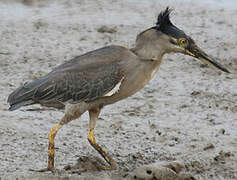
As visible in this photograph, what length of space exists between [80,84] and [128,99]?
260cm

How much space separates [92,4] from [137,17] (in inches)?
44.7

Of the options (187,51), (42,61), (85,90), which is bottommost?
(42,61)

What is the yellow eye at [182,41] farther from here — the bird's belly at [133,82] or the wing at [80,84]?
the wing at [80,84]

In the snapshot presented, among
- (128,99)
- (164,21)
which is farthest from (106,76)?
(128,99)

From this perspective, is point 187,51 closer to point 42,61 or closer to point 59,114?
point 59,114

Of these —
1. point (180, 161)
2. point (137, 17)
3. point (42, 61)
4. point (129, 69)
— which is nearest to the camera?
point (129, 69)

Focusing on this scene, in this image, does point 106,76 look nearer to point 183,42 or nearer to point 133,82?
point 133,82

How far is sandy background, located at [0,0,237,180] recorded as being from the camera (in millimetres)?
6684

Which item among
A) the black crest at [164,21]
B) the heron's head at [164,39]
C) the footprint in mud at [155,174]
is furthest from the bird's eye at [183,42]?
the footprint in mud at [155,174]

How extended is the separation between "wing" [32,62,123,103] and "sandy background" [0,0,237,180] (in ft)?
2.43

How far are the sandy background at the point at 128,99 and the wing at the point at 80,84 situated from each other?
741mm

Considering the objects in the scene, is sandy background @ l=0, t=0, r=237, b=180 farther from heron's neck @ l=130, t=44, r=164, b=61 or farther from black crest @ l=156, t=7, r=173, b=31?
black crest @ l=156, t=7, r=173, b=31

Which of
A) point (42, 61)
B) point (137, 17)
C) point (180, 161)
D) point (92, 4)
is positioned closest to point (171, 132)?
point (180, 161)

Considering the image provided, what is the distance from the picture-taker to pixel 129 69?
587cm
